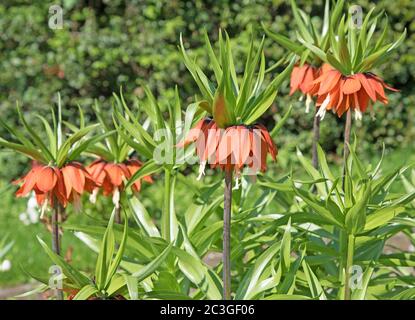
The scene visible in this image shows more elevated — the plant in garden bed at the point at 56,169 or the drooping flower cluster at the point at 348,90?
the drooping flower cluster at the point at 348,90

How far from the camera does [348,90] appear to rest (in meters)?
1.70

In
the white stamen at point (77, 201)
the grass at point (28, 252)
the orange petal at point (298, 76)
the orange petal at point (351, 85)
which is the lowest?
the grass at point (28, 252)

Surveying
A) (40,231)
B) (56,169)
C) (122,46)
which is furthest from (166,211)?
(122,46)

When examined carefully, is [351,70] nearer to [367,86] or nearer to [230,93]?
[367,86]

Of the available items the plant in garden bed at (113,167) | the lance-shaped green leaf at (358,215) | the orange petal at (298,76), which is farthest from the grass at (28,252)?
the lance-shaped green leaf at (358,215)

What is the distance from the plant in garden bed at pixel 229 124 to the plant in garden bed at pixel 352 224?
0.40ft

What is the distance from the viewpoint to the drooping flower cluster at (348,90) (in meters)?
1.71

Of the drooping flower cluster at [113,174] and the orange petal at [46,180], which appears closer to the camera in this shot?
the orange petal at [46,180]

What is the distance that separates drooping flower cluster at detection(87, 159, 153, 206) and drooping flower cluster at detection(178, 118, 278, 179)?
46cm

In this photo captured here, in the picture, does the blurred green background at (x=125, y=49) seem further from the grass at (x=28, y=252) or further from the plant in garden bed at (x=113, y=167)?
the plant in garden bed at (x=113, y=167)

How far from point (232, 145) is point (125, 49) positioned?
405cm

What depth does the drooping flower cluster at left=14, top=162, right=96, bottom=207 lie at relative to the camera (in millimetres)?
1573

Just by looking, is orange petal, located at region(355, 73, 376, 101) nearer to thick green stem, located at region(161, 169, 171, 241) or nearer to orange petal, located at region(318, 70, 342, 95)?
orange petal, located at region(318, 70, 342, 95)
